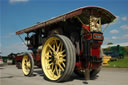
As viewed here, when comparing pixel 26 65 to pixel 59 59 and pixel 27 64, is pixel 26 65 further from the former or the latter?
pixel 59 59

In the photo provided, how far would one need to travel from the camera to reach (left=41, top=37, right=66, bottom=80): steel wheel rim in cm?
586

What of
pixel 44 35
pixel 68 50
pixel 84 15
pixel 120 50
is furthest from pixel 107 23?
pixel 120 50

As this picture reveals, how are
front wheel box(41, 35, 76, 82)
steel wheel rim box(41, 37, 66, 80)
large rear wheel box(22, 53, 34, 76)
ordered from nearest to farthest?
1. front wheel box(41, 35, 76, 82)
2. steel wheel rim box(41, 37, 66, 80)
3. large rear wheel box(22, 53, 34, 76)

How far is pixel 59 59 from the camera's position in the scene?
584 cm

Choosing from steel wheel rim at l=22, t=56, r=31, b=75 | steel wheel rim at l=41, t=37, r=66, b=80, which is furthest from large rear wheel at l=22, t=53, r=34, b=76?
steel wheel rim at l=41, t=37, r=66, b=80

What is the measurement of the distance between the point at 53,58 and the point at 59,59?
31 cm

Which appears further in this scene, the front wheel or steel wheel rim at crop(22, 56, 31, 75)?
steel wheel rim at crop(22, 56, 31, 75)

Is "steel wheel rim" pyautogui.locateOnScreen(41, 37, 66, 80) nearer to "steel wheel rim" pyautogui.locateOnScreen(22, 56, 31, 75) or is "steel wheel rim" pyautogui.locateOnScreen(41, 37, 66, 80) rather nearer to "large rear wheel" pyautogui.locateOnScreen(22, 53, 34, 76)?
"large rear wheel" pyautogui.locateOnScreen(22, 53, 34, 76)

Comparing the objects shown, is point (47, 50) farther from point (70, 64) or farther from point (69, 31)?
point (70, 64)

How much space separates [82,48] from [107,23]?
192cm

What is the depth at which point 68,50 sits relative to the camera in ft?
17.6

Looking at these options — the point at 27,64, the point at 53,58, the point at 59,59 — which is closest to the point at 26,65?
the point at 27,64

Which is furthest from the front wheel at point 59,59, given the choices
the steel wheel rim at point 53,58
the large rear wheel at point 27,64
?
the large rear wheel at point 27,64

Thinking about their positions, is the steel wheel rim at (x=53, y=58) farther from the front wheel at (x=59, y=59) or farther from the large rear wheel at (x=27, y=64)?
the large rear wheel at (x=27, y=64)
